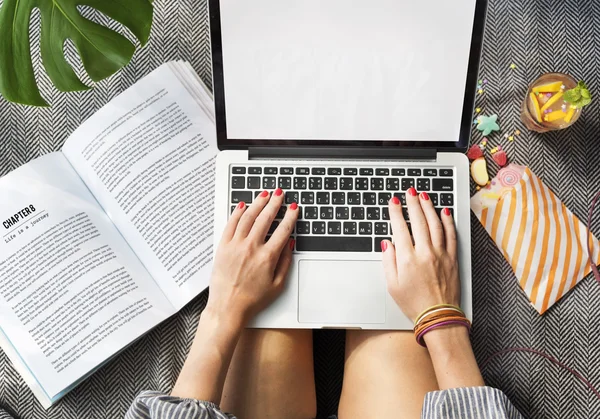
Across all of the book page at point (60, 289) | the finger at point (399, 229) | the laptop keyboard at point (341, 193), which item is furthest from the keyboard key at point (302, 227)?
the book page at point (60, 289)

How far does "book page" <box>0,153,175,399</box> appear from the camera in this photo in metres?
0.74

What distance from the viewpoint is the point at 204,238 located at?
0.78 metres

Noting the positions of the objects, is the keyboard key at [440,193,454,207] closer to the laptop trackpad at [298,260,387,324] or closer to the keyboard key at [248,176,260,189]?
the laptop trackpad at [298,260,387,324]

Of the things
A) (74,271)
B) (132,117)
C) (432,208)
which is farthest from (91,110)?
(432,208)

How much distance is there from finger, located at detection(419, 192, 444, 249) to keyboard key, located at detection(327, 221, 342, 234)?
112 millimetres

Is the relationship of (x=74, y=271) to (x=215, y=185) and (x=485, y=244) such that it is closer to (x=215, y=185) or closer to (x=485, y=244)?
(x=215, y=185)

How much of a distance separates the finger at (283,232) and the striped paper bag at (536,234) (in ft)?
0.92

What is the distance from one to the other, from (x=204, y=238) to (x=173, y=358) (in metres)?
0.18

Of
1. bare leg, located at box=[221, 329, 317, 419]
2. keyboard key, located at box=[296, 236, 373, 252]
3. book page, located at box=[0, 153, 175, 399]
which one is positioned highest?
keyboard key, located at box=[296, 236, 373, 252]

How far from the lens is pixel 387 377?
2.33 feet

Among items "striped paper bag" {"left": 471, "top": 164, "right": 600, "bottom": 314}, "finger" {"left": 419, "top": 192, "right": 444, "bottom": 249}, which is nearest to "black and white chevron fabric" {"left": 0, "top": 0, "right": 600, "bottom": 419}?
"striped paper bag" {"left": 471, "top": 164, "right": 600, "bottom": 314}

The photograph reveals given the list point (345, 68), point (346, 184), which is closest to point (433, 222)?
point (346, 184)

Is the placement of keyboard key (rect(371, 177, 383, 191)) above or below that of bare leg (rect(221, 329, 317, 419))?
above

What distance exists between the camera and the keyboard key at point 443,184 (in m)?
0.72
